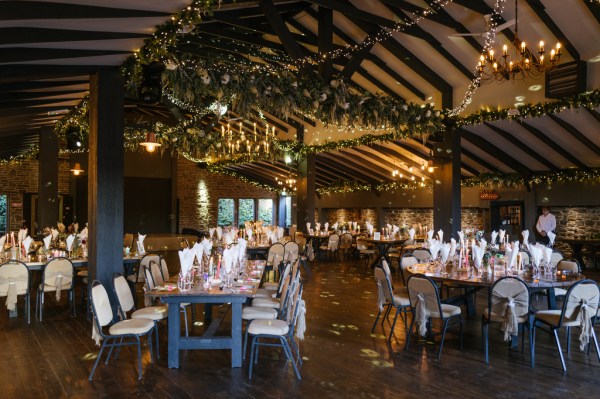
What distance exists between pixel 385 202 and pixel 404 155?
13.8ft

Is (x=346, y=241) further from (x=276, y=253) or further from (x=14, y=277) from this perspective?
(x=14, y=277)

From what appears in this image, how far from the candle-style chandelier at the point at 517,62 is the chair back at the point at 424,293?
13.2 feet

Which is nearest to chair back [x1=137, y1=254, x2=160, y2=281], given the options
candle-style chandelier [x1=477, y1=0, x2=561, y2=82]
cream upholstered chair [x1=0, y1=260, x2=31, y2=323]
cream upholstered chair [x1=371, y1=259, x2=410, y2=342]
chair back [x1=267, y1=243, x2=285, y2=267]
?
cream upholstered chair [x1=0, y1=260, x2=31, y2=323]

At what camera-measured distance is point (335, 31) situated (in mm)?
10688

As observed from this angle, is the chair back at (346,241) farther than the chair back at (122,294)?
Yes

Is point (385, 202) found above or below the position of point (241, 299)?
above

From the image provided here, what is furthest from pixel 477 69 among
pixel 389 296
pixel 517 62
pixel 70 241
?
pixel 70 241

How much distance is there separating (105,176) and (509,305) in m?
5.22

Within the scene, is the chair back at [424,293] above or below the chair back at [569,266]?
below

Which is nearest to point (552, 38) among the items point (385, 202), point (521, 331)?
point (521, 331)

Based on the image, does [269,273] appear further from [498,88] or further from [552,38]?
[552,38]

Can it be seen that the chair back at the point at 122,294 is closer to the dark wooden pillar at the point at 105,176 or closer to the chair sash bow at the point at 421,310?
the dark wooden pillar at the point at 105,176

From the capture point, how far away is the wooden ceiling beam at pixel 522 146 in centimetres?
1152

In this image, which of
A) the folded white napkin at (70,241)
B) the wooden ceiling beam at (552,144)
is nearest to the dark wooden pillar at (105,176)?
the folded white napkin at (70,241)
